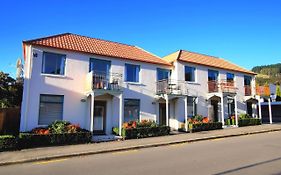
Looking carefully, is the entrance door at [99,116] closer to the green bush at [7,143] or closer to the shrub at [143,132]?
the shrub at [143,132]

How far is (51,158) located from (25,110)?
5643 millimetres

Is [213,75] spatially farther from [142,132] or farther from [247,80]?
[142,132]

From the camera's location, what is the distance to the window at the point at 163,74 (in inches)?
808

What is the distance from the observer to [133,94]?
1852cm

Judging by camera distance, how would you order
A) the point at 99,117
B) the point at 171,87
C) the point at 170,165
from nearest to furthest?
1. the point at 170,165
2. the point at 99,117
3. the point at 171,87

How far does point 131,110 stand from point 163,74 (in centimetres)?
477

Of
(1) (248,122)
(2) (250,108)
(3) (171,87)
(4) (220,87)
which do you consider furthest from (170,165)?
(2) (250,108)

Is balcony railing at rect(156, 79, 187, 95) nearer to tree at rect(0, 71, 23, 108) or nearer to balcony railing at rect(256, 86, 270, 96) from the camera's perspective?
balcony railing at rect(256, 86, 270, 96)

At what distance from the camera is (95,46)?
61.7 ft

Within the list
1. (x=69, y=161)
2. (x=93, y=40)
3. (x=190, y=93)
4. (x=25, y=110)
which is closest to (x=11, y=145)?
(x=25, y=110)

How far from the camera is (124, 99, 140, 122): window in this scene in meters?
18.1

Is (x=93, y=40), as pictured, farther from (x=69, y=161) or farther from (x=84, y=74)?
(x=69, y=161)

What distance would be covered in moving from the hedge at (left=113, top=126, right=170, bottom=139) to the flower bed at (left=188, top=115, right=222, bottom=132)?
2.55 meters

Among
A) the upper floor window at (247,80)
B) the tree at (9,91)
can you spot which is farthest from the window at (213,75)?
the tree at (9,91)
